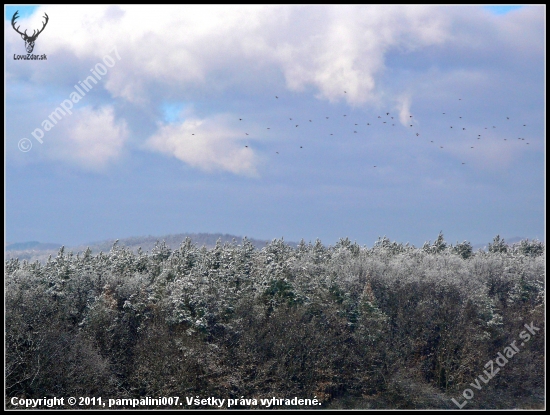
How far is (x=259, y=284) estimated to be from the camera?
142ft

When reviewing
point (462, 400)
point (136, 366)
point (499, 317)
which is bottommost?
point (462, 400)

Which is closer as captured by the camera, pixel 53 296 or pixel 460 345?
pixel 53 296

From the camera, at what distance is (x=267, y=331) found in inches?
1565

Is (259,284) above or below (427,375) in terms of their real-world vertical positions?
above

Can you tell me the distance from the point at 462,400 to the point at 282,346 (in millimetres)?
13990

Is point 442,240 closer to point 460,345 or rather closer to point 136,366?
point 460,345

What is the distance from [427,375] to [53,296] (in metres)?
28.7

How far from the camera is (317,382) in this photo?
126 ft

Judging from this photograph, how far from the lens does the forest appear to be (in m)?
34.3

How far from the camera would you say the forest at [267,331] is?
34344 millimetres

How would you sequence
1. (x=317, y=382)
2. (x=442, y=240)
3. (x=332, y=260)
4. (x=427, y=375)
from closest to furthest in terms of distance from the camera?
1. (x=317, y=382)
2. (x=427, y=375)
3. (x=332, y=260)
4. (x=442, y=240)

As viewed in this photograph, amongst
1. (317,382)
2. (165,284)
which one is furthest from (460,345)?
(165,284)

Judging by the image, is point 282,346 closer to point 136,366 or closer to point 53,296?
point 136,366

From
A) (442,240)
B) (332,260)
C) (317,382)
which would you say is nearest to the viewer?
(317,382)
